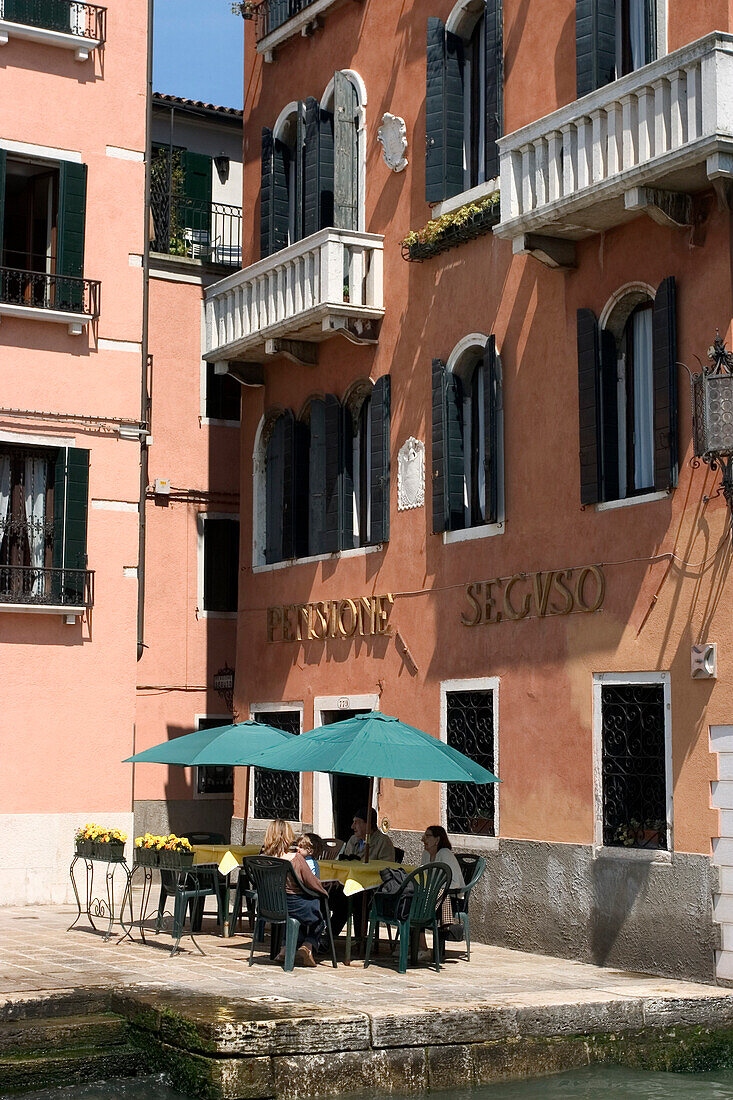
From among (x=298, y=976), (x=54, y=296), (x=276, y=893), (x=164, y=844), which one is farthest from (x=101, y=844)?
(x=54, y=296)

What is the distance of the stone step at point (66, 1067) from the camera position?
34.2 ft

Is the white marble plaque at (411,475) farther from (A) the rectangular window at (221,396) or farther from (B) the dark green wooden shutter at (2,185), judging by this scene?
(A) the rectangular window at (221,396)

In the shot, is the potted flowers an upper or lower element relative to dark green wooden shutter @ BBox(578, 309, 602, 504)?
lower

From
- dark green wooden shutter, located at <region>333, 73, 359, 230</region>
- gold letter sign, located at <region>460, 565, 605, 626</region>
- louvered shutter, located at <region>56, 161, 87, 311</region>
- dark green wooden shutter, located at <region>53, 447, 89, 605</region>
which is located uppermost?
dark green wooden shutter, located at <region>333, 73, 359, 230</region>

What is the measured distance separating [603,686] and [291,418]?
23.2 feet

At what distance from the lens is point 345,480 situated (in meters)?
18.9

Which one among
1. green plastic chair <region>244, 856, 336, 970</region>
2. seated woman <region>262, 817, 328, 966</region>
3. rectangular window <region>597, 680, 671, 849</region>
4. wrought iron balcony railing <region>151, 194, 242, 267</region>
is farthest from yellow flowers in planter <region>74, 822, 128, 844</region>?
wrought iron balcony railing <region>151, 194, 242, 267</region>

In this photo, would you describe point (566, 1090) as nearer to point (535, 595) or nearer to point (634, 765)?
point (634, 765)

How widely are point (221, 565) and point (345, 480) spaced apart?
425 cm

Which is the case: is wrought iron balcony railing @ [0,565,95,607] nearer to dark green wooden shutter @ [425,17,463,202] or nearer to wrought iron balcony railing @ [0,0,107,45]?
dark green wooden shutter @ [425,17,463,202]

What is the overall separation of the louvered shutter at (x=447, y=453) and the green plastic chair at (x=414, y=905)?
15.5ft

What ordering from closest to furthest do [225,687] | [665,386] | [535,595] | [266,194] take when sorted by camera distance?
[665,386] → [535,595] → [266,194] → [225,687]

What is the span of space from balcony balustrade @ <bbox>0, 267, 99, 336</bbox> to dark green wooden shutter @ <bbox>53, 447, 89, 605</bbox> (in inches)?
60.5

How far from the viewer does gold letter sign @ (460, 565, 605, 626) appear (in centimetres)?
1463
